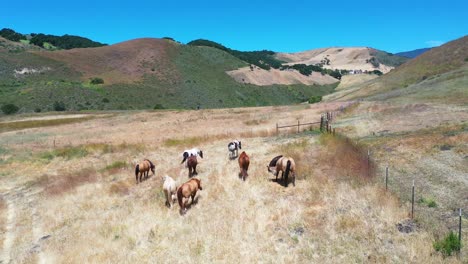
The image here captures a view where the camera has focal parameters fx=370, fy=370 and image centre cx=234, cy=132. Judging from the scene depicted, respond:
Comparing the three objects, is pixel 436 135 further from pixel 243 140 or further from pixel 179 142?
pixel 179 142

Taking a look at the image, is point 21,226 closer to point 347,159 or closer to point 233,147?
point 233,147

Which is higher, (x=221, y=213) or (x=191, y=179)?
(x=191, y=179)

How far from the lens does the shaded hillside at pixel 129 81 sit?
3371 inches

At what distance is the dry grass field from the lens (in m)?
12.6

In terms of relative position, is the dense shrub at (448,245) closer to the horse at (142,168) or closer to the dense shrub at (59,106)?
the horse at (142,168)

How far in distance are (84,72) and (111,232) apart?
10109 cm

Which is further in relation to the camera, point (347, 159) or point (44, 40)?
point (44, 40)

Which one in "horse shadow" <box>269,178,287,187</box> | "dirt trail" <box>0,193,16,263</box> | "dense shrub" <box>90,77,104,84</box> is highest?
"dense shrub" <box>90,77,104,84</box>

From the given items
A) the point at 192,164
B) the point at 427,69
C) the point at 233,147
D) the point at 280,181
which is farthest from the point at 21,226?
the point at 427,69

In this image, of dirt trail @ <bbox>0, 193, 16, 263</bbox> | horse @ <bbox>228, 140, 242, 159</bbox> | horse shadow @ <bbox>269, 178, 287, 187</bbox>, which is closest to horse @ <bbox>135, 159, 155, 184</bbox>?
horse @ <bbox>228, 140, 242, 159</bbox>

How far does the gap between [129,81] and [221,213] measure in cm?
9625

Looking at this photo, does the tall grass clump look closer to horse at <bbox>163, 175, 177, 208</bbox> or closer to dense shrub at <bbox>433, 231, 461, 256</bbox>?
dense shrub at <bbox>433, 231, 461, 256</bbox>

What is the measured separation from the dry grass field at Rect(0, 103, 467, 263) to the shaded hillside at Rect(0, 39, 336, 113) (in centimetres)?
6061

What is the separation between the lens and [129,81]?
10556 cm
